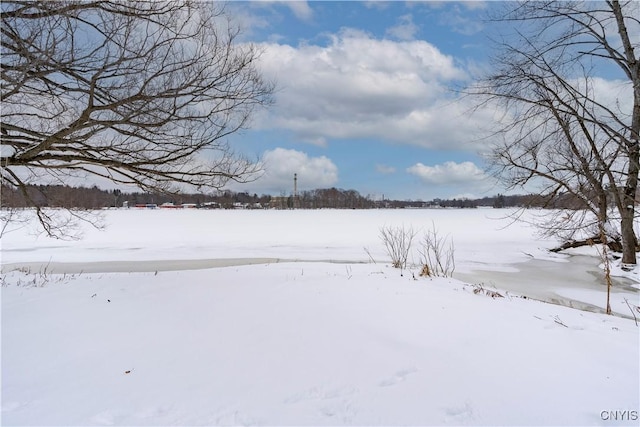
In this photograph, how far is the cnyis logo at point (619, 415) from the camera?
2.37 meters

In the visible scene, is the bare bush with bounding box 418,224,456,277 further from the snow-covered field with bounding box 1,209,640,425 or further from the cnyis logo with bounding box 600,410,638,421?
the cnyis logo with bounding box 600,410,638,421

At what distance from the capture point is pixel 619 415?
→ 241 cm

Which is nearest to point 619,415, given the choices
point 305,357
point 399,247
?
point 305,357

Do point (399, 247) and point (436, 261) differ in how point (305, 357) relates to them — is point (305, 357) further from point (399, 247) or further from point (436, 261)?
point (436, 261)

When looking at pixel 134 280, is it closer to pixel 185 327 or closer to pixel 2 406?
pixel 185 327

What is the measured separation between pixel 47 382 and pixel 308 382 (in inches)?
78.1

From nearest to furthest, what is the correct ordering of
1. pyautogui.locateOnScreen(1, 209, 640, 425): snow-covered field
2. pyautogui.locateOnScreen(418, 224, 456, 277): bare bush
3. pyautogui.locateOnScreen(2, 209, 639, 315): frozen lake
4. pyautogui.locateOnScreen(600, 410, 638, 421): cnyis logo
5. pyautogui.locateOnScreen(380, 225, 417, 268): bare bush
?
pyautogui.locateOnScreen(600, 410, 638, 421): cnyis logo < pyautogui.locateOnScreen(1, 209, 640, 425): snow-covered field < pyautogui.locateOnScreen(418, 224, 456, 277): bare bush < pyautogui.locateOnScreen(380, 225, 417, 268): bare bush < pyautogui.locateOnScreen(2, 209, 639, 315): frozen lake

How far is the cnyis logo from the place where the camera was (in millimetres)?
2371

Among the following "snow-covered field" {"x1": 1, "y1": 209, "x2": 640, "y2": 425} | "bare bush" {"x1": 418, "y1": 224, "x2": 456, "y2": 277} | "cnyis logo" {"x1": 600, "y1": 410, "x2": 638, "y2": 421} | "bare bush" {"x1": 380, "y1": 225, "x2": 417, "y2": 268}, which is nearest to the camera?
"cnyis logo" {"x1": 600, "y1": 410, "x2": 638, "y2": 421}

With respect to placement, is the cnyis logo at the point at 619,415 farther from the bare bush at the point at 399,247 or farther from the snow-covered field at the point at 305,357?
the bare bush at the point at 399,247

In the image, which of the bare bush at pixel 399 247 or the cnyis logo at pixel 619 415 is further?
the bare bush at pixel 399 247

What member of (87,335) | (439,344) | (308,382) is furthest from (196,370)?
(439,344)

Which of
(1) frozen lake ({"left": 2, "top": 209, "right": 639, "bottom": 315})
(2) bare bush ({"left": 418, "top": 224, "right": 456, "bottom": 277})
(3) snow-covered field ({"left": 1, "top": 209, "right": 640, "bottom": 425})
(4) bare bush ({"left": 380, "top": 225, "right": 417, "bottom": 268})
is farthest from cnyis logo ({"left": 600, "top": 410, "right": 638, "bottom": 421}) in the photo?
(4) bare bush ({"left": 380, "top": 225, "right": 417, "bottom": 268})

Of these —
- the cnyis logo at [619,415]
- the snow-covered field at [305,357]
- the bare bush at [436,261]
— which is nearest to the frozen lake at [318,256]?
the bare bush at [436,261]
